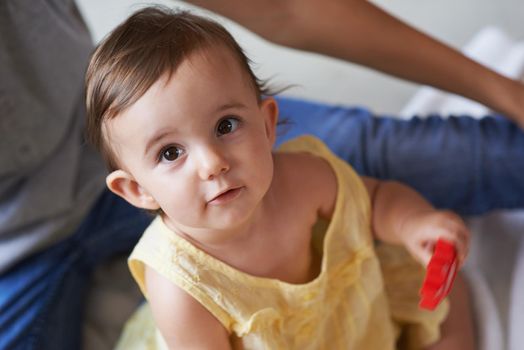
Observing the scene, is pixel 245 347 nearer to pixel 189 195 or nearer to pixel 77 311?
pixel 189 195

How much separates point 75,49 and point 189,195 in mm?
379

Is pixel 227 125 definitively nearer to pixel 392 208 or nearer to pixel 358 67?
pixel 392 208

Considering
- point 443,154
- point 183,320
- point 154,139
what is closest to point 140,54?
point 154,139

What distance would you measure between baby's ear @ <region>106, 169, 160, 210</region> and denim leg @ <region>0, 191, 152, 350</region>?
269 mm

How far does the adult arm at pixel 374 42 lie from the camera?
75cm

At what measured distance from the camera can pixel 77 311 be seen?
845mm

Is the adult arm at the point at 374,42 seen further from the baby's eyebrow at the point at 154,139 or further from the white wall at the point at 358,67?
the white wall at the point at 358,67

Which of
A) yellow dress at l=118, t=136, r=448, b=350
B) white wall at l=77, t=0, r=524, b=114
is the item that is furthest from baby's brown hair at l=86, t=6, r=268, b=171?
white wall at l=77, t=0, r=524, b=114

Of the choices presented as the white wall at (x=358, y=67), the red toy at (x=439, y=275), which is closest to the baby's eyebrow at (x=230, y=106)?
the red toy at (x=439, y=275)

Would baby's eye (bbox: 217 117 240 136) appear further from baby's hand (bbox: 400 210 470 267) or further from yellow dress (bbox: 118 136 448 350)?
baby's hand (bbox: 400 210 470 267)

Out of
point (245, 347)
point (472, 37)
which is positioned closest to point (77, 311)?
point (245, 347)

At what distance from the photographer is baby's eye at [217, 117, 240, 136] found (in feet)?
1.72

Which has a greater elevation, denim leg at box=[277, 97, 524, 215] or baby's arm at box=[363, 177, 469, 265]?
baby's arm at box=[363, 177, 469, 265]

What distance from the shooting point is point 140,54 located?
506mm
